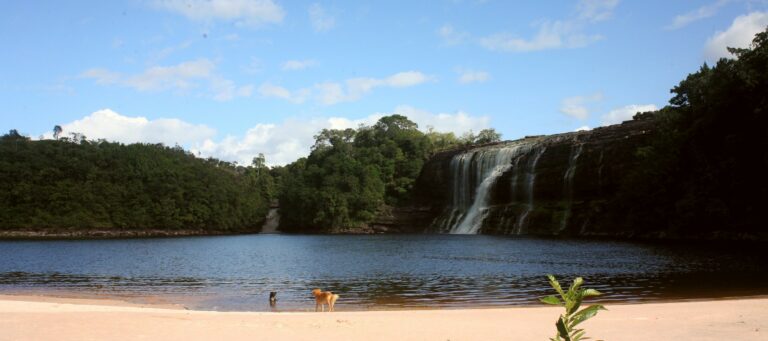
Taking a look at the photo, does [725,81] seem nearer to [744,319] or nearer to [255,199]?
[744,319]

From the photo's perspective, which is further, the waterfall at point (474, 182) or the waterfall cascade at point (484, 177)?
the waterfall at point (474, 182)

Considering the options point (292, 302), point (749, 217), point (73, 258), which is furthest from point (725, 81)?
point (73, 258)

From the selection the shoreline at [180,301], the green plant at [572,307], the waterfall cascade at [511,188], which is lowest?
the shoreline at [180,301]

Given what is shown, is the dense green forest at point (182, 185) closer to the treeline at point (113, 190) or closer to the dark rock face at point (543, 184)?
the treeline at point (113, 190)

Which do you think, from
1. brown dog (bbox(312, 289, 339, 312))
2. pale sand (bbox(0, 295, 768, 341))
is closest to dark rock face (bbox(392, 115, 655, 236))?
pale sand (bbox(0, 295, 768, 341))

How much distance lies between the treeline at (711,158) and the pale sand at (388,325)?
3379 centimetres

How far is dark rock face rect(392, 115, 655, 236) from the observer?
64562mm

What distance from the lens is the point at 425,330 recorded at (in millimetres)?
12188

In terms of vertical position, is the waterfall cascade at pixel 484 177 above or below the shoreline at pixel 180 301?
above

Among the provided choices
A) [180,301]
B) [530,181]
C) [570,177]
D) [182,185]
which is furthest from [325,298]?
[182,185]

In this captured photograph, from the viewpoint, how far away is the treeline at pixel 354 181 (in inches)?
3809

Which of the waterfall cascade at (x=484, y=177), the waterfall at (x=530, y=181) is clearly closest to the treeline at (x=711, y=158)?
the waterfall at (x=530, y=181)

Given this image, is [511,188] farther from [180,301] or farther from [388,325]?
[388,325]

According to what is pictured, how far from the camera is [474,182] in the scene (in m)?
80.1
